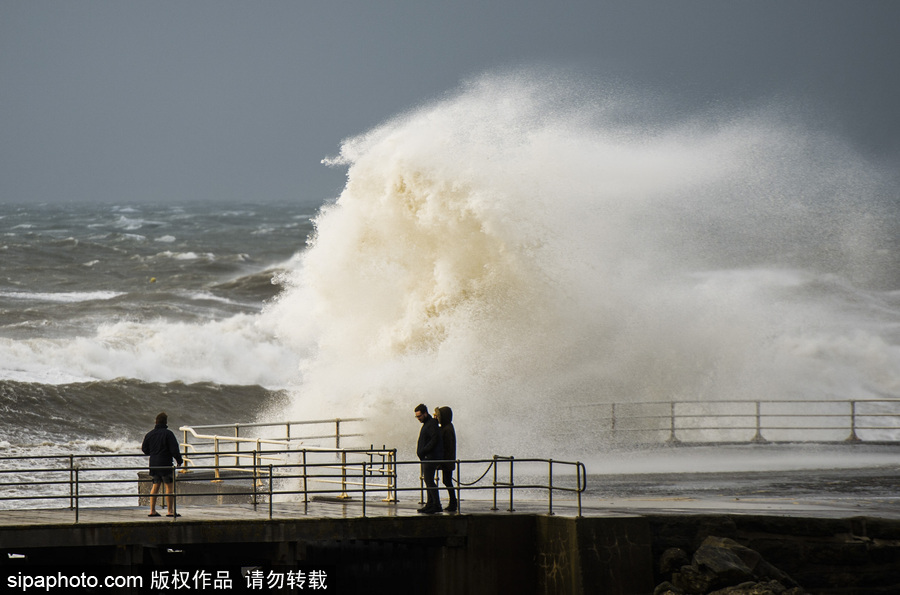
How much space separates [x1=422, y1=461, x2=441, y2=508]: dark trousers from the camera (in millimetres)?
12859

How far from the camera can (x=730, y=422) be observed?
1032 inches

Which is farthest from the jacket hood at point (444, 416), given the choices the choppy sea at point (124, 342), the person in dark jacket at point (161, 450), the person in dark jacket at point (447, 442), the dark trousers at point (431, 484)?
the choppy sea at point (124, 342)

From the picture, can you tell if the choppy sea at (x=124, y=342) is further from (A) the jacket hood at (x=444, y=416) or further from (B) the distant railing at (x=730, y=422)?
(A) the jacket hood at (x=444, y=416)

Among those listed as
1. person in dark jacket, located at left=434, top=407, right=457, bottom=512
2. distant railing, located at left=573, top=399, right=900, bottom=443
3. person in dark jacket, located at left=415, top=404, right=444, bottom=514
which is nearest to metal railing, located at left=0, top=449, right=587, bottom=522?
person in dark jacket, located at left=434, top=407, right=457, bottom=512

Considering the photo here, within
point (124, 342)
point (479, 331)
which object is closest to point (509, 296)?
point (479, 331)

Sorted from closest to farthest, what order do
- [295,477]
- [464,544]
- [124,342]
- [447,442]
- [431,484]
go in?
1. [464,544]
2. [431,484]
3. [295,477]
4. [447,442]
5. [124,342]

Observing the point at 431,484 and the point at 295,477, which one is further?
the point at 295,477

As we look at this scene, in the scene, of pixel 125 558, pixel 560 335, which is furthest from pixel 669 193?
pixel 125 558

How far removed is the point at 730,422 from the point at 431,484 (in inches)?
584

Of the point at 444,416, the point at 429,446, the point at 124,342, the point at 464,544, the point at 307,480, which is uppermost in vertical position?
the point at 124,342

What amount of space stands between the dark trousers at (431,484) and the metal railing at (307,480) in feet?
0.86

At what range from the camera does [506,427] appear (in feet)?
69.3

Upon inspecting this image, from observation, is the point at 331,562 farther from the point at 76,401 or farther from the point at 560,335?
the point at 76,401

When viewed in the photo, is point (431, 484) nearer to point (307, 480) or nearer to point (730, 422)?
point (307, 480)
